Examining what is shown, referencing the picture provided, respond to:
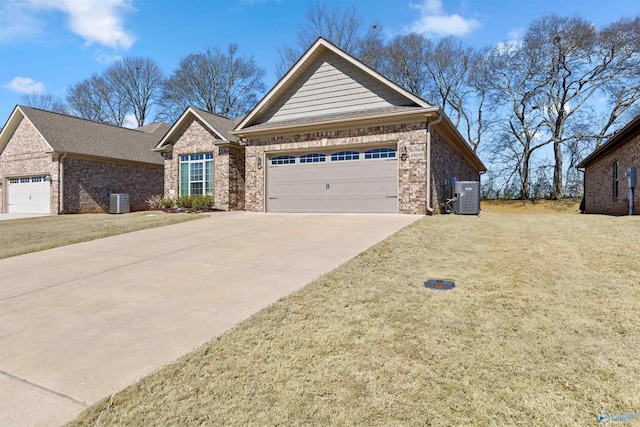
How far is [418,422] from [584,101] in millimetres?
34246

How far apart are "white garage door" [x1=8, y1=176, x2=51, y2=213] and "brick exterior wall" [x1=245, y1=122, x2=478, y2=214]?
13414mm

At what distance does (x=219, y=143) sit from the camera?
16594 millimetres

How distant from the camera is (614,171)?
1564 cm

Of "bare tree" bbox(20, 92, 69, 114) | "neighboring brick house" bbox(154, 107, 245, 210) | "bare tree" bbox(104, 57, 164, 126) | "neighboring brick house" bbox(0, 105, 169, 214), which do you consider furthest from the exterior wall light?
"bare tree" bbox(20, 92, 69, 114)

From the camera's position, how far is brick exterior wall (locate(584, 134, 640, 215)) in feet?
42.5

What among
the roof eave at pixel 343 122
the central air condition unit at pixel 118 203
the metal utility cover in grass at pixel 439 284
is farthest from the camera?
the central air condition unit at pixel 118 203

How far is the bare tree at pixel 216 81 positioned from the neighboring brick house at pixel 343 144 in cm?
2473

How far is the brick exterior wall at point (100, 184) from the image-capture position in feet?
62.0

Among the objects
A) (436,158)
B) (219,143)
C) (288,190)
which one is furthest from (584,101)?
(219,143)

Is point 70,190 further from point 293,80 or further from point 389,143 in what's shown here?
point 389,143

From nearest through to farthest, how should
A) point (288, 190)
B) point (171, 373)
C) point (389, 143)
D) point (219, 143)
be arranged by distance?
point (171, 373), point (389, 143), point (288, 190), point (219, 143)

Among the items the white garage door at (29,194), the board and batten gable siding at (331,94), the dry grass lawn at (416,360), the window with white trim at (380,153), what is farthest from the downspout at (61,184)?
the dry grass lawn at (416,360)

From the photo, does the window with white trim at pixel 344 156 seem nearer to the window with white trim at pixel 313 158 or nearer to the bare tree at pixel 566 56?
the window with white trim at pixel 313 158

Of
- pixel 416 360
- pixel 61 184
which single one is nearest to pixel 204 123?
pixel 61 184
